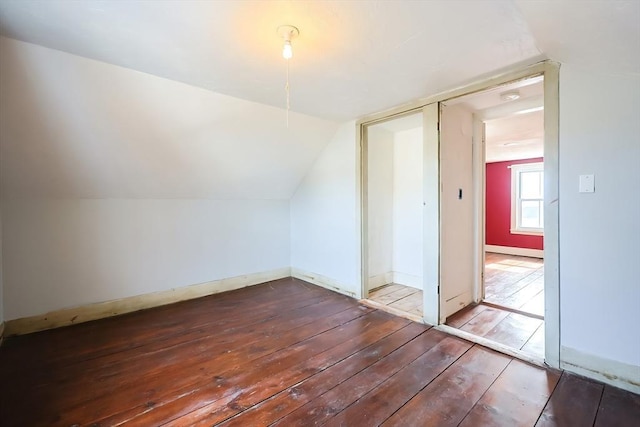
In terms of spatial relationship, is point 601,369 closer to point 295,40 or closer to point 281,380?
point 281,380

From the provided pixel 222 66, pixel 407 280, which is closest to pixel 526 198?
pixel 407 280

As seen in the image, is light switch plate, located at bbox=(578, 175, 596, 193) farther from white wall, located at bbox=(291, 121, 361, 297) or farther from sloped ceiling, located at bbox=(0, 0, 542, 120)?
white wall, located at bbox=(291, 121, 361, 297)

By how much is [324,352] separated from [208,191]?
2.37 meters

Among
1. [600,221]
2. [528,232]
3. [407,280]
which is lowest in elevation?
[407,280]

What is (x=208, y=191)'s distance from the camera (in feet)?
11.4

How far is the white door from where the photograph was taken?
2648 millimetres

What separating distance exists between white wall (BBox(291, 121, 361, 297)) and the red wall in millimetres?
4762

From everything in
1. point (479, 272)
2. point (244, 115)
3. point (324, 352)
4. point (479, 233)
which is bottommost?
point (324, 352)

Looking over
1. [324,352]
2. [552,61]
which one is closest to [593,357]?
[324,352]

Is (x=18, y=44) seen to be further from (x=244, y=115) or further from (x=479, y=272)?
(x=479, y=272)

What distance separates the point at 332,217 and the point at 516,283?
2818 mm

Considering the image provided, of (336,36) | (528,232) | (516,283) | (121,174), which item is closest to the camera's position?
(336,36)

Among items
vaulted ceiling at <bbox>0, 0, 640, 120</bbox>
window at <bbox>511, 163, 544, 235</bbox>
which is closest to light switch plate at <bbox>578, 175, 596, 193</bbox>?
vaulted ceiling at <bbox>0, 0, 640, 120</bbox>

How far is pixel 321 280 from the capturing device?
3.87m
